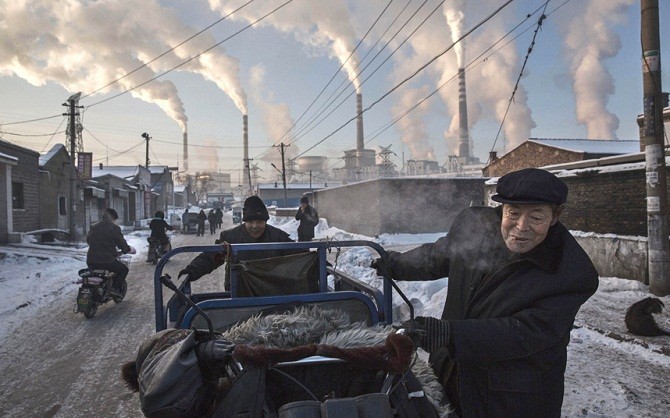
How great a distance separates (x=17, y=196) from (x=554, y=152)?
89.4 feet

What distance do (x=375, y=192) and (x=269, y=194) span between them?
54.7m

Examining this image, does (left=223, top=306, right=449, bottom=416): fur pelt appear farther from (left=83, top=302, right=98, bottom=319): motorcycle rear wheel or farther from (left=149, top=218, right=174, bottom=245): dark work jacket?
(left=149, top=218, right=174, bottom=245): dark work jacket

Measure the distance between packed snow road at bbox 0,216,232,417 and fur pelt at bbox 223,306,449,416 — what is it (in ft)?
6.82

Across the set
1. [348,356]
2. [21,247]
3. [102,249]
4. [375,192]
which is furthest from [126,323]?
[375,192]

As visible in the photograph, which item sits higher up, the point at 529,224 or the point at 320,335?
the point at 529,224

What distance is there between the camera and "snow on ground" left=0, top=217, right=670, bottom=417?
3688 millimetres

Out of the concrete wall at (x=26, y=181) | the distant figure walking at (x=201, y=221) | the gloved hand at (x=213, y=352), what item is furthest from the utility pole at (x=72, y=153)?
the gloved hand at (x=213, y=352)

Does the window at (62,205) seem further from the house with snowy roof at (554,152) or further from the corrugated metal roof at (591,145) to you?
the corrugated metal roof at (591,145)

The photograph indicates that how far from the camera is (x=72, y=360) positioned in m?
5.07

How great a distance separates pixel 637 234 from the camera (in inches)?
332

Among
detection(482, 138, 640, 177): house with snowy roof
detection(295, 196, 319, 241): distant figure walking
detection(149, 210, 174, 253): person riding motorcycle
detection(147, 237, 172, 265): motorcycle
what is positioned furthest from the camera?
detection(482, 138, 640, 177): house with snowy roof

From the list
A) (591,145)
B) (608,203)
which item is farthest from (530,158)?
(608,203)

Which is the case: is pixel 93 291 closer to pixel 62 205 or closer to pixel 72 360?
pixel 72 360

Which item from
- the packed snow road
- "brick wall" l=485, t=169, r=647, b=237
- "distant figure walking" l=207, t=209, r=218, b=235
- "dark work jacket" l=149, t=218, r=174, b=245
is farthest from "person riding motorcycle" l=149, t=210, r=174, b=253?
"distant figure walking" l=207, t=209, r=218, b=235
